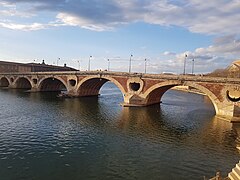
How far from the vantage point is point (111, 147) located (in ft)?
99.1

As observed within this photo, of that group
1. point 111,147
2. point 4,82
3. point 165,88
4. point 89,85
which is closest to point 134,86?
point 165,88

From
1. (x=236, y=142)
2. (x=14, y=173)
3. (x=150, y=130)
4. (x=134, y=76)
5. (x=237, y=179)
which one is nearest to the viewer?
(x=237, y=179)

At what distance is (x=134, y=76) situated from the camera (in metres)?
66.1

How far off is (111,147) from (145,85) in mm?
35314

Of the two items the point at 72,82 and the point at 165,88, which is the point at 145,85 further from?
the point at 72,82

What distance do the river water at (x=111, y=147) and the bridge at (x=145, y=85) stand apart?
5.53 meters

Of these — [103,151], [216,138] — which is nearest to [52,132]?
[103,151]

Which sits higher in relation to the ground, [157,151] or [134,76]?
[134,76]

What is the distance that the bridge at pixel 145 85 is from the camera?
168ft

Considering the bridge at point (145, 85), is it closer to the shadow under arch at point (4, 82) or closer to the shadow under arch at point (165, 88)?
the shadow under arch at point (165, 88)

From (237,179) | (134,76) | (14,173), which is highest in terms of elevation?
(134,76)

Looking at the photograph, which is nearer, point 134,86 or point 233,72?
point 134,86

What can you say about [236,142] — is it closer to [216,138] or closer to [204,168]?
[216,138]

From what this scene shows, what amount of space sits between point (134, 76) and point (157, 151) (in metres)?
38.3
